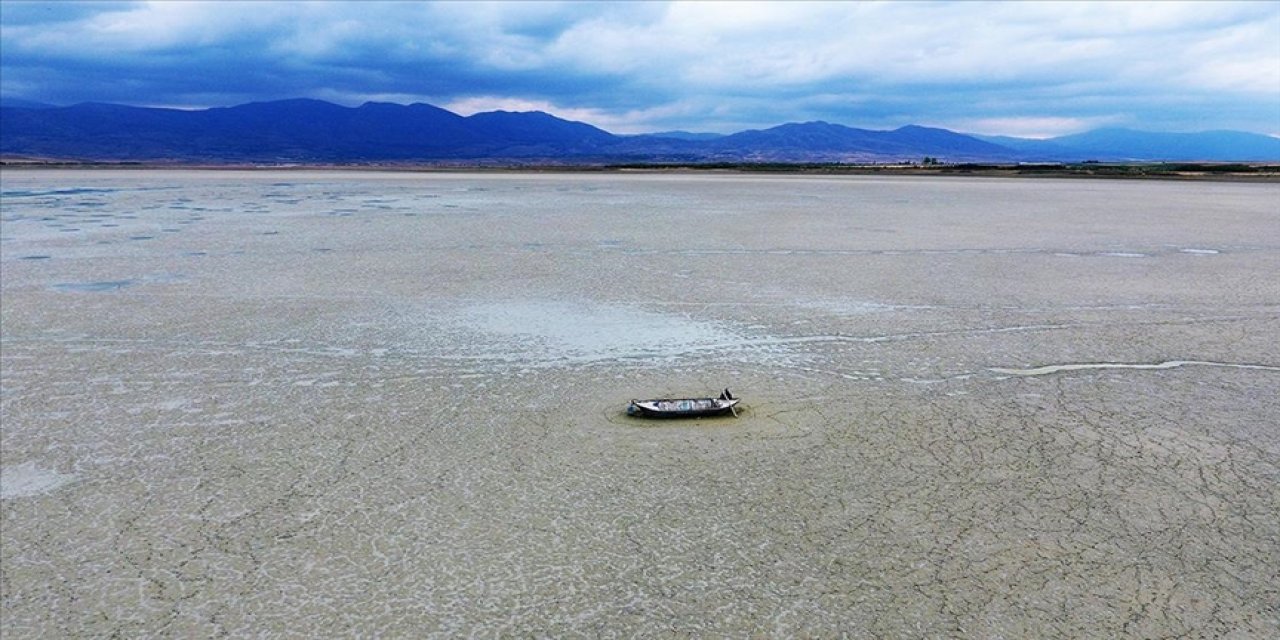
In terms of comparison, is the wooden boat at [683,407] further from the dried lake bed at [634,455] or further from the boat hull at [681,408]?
the dried lake bed at [634,455]

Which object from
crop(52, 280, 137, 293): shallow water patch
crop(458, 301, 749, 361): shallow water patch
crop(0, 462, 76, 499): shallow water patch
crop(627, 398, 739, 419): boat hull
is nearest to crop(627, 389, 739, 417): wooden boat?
Answer: crop(627, 398, 739, 419): boat hull

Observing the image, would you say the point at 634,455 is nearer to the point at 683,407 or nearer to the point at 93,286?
the point at 683,407

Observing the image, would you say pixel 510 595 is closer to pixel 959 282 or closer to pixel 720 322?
pixel 720 322

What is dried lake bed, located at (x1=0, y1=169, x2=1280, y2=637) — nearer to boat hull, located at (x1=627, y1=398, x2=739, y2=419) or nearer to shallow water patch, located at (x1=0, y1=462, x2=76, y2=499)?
shallow water patch, located at (x1=0, y1=462, x2=76, y2=499)

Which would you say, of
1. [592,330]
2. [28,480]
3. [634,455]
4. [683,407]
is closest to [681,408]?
[683,407]

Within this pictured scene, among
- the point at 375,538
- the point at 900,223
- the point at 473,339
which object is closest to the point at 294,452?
the point at 375,538
